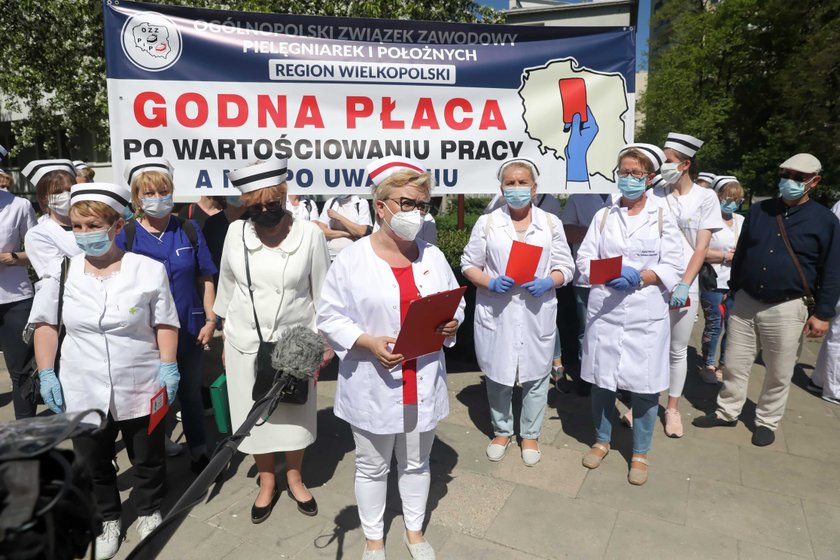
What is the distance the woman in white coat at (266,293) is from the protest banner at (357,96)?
4.72 feet

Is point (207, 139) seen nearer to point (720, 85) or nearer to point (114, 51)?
point (114, 51)

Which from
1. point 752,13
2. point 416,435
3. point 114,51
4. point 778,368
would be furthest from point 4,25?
point 752,13

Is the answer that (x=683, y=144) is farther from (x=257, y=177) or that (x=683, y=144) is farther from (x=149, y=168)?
(x=149, y=168)

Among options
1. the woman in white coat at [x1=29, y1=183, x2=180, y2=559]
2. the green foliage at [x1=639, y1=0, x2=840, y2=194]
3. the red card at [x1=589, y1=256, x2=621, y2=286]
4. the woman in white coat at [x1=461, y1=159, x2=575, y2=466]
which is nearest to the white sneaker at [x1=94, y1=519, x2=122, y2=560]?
the woman in white coat at [x1=29, y1=183, x2=180, y2=559]

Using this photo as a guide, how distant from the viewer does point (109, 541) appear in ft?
10.1

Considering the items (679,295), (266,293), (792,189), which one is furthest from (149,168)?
(792,189)

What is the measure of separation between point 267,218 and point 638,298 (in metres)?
2.34

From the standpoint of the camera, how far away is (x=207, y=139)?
14.6 ft

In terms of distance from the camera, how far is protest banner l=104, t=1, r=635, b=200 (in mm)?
4379

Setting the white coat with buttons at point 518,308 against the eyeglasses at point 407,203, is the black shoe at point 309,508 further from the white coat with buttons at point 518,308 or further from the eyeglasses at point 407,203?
the eyeglasses at point 407,203

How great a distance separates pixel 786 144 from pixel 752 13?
6550mm

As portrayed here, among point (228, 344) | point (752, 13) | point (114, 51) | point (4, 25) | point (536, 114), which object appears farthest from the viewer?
point (752, 13)

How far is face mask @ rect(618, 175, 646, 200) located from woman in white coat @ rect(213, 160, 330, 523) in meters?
1.98

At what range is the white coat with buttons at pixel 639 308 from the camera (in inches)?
144
